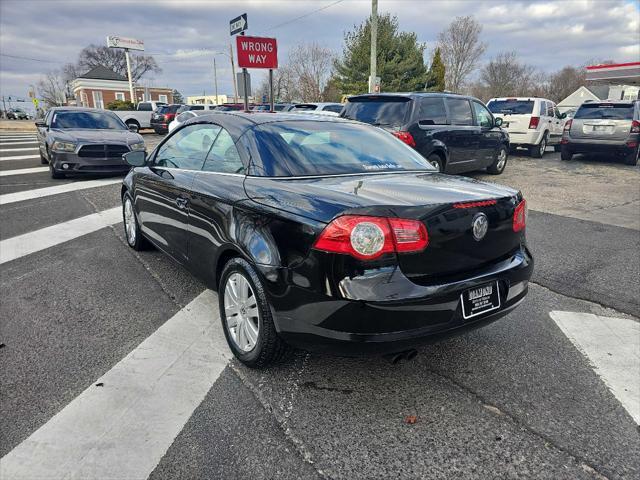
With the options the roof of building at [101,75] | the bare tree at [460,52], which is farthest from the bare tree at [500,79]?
the roof of building at [101,75]

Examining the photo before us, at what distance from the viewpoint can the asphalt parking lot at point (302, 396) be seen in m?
2.13

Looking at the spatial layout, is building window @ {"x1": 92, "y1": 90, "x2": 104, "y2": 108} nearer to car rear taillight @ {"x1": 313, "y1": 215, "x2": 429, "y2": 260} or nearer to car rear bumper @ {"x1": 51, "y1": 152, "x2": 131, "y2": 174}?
car rear bumper @ {"x1": 51, "y1": 152, "x2": 131, "y2": 174}

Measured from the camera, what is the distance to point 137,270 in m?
4.66

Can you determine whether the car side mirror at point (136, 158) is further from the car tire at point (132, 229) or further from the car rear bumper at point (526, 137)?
the car rear bumper at point (526, 137)

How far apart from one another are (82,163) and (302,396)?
353 inches

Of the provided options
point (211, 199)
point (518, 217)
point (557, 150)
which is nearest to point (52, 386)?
point (211, 199)

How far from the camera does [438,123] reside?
8.78 m

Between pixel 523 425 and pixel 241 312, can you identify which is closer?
pixel 523 425

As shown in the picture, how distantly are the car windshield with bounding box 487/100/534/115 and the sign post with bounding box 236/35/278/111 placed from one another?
22.8 ft

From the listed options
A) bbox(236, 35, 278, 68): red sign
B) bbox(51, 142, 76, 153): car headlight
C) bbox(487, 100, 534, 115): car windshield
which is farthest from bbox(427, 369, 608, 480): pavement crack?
bbox(487, 100, 534, 115): car windshield

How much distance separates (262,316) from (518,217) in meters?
1.71

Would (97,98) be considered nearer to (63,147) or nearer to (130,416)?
(63,147)

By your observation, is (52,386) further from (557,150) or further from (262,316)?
(557,150)

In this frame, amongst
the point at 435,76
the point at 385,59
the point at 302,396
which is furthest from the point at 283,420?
the point at 435,76
